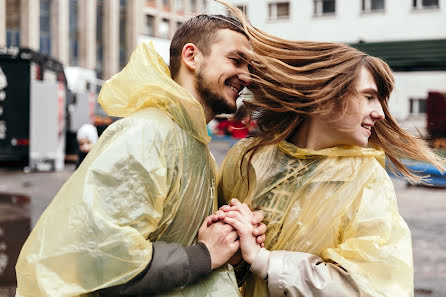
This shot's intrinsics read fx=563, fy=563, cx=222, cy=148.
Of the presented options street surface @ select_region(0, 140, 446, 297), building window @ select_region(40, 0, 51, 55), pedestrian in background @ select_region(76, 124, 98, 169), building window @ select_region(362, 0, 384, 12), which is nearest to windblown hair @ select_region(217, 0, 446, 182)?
street surface @ select_region(0, 140, 446, 297)

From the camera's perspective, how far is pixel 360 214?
1.82 meters

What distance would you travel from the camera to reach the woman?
1783 mm

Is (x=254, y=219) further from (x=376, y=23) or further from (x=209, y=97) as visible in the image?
(x=376, y=23)

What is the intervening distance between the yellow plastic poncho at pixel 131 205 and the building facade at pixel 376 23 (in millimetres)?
23043

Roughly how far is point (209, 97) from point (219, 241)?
1.68 ft

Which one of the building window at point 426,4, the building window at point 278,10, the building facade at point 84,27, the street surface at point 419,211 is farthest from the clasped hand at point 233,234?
the building facade at point 84,27

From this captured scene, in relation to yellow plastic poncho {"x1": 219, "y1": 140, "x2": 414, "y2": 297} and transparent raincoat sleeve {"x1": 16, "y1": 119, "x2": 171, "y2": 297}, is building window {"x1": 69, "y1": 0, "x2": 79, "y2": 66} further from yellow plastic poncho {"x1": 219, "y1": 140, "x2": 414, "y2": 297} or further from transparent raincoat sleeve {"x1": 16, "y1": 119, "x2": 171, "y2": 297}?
transparent raincoat sleeve {"x1": 16, "y1": 119, "x2": 171, "y2": 297}

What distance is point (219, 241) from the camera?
1.82 metres

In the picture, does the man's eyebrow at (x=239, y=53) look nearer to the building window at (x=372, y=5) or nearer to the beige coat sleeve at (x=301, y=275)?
the beige coat sleeve at (x=301, y=275)

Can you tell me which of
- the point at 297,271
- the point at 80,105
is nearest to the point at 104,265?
the point at 297,271

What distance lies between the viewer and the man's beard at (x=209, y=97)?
1.98 m

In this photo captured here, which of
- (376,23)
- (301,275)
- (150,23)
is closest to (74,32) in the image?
(150,23)

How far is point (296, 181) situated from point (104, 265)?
75 centimetres

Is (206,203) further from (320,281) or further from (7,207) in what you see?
(7,207)
